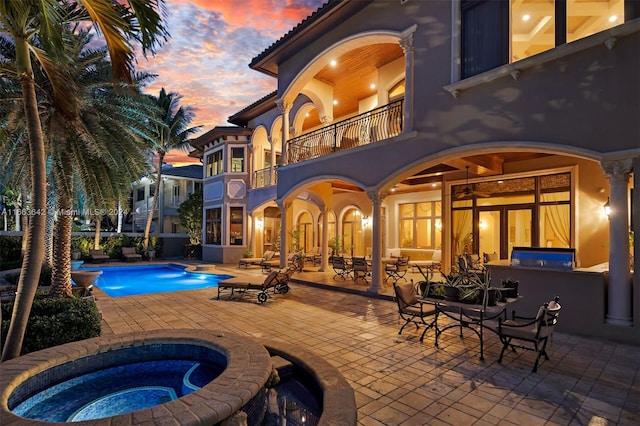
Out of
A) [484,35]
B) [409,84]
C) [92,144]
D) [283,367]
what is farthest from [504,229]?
[92,144]

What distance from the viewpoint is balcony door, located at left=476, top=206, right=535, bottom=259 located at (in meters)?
11.2

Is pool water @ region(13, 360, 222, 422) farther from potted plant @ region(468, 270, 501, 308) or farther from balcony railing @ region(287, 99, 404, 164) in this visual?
balcony railing @ region(287, 99, 404, 164)

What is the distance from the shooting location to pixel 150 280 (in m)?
15.1

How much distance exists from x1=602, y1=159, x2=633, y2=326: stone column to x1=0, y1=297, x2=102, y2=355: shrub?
9.34 m

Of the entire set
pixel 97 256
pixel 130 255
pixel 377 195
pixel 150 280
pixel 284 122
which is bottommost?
pixel 150 280

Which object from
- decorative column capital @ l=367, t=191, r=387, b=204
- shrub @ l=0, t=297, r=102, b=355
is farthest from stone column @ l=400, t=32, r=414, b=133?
shrub @ l=0, t=297, r=102, b=355

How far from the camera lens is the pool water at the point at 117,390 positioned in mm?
3729

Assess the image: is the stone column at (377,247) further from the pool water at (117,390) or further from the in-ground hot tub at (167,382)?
the pool water at (117,390)

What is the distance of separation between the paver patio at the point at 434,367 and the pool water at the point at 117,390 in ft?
5.91

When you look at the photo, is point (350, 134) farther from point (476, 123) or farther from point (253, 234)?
point (253, 234)

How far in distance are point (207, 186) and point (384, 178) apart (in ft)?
49.2

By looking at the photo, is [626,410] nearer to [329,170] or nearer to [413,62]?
[413,62]

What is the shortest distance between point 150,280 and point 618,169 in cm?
1651

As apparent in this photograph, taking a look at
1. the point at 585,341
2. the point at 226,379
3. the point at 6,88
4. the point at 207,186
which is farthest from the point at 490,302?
the point at 207,186
